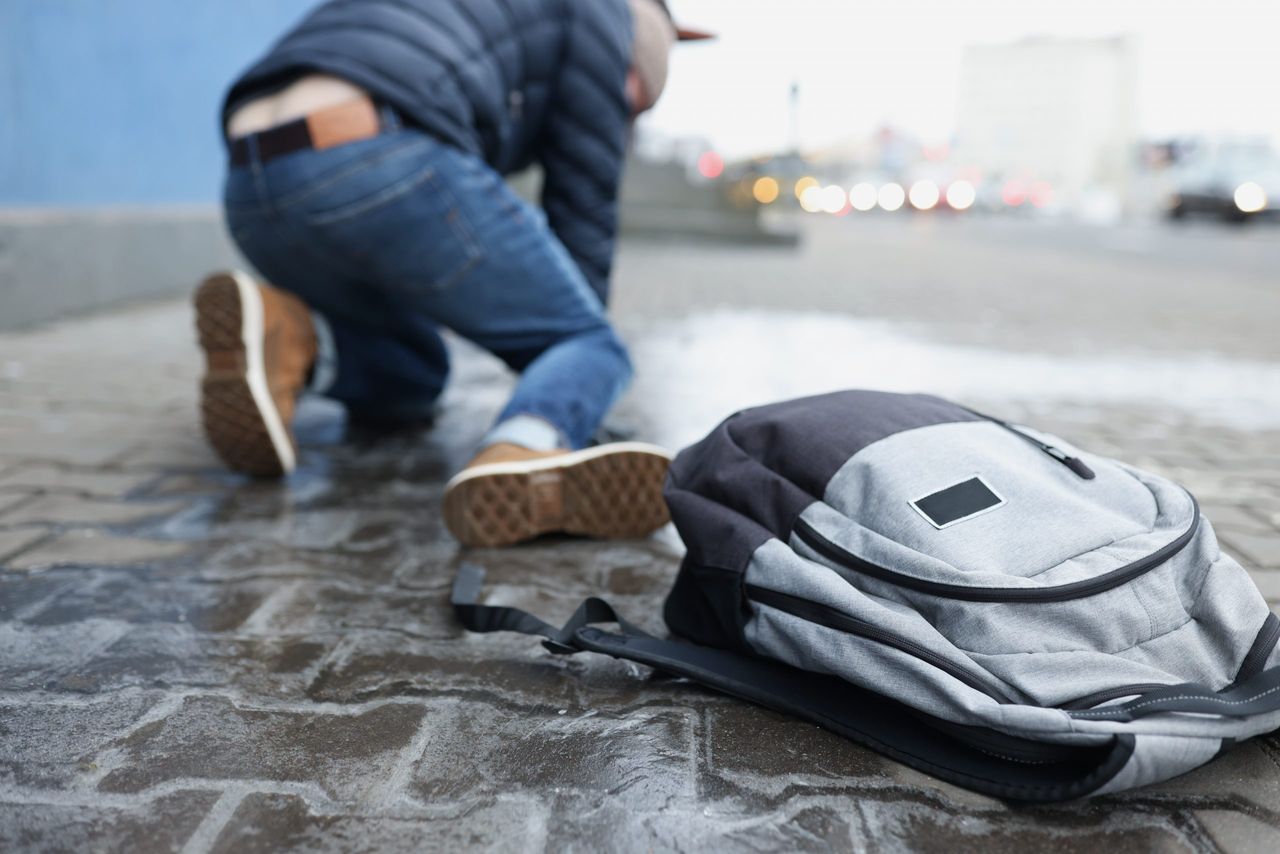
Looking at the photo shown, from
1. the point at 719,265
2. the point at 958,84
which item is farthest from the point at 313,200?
the point at 958,84

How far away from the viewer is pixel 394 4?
2375 millimetres

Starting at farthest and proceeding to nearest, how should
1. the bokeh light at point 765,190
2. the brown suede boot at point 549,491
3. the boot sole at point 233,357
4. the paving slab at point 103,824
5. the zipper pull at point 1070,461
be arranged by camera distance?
the bokeh light at point 765,190, the boot sole at point 233,357, the brown suede boot at point 549,491, the zipper pull at point 1070,461, the paving slab at point 103,824

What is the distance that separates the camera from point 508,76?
245cm

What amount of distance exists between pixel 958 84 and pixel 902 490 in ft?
386

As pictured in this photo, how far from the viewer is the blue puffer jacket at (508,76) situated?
227 cm

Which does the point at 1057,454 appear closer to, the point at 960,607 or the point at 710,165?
the point at 960,607

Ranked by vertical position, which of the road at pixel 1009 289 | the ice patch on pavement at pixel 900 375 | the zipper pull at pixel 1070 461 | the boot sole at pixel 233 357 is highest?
the boot sole at pixel 233 357

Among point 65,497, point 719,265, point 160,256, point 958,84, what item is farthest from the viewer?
point 958,84

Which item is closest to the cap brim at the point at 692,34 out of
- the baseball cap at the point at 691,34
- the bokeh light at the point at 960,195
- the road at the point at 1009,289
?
the baseball cap at the point at 691,34

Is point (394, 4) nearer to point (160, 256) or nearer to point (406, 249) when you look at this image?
point (406, 249)

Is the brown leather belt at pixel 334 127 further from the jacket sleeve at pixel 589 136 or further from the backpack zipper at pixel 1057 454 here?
the backpack zipper at pixel 1057 454

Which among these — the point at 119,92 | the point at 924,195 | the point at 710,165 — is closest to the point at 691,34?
the point at 119,92

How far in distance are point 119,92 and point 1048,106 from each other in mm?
110356

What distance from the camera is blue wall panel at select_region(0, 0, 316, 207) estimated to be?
5.15 meters
